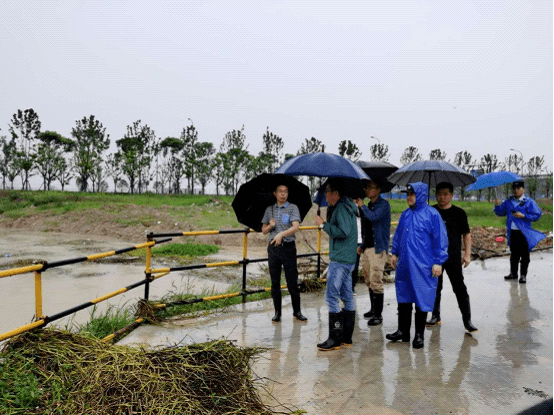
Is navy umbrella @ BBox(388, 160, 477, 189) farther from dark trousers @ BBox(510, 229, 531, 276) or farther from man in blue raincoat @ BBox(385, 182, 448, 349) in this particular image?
dark trousers @ BBox(510, 229, 531, 276)

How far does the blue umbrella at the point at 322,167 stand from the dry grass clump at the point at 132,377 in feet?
5.32

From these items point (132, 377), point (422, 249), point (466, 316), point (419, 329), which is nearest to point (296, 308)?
point (419, 329)

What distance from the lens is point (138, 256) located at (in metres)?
13.3

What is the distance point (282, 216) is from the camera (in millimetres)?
4887

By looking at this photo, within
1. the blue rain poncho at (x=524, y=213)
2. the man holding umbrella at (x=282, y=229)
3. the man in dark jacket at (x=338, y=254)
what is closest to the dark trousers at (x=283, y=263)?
the man holding umbrella at (x=282, y=229)

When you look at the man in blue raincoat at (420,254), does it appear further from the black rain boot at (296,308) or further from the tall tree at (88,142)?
the tall tree at (88,142)

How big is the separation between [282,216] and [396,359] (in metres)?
1.83

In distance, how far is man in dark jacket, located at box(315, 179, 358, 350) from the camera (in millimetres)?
4184

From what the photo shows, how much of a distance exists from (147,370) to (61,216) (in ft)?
84.9

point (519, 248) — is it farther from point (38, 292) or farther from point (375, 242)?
point (38, 292)

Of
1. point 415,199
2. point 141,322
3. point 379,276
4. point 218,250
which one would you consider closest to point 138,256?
point 218,250

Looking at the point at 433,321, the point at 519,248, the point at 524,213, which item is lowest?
the point at 433,321

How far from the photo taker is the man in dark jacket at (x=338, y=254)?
13.7 feet

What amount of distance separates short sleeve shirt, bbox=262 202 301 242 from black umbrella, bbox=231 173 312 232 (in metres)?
0.12
